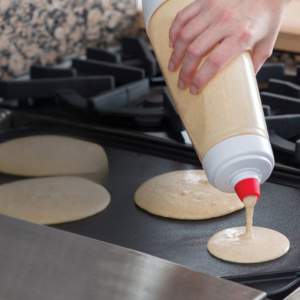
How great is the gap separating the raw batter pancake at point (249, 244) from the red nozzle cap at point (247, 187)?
41 mm

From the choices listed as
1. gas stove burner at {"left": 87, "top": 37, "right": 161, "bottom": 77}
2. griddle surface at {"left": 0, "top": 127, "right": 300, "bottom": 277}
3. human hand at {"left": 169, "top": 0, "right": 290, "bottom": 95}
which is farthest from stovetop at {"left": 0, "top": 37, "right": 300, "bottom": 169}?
human hand at {"left": 169, "top": 0, "right": 290, "bottom": 95}

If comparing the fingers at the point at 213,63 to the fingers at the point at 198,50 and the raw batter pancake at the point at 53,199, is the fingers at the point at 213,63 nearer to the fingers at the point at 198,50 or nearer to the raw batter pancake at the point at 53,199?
the fingers at the point at 198,50

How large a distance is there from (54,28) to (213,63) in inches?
32.3

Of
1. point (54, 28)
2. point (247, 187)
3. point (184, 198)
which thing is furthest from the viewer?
point (54, 28)

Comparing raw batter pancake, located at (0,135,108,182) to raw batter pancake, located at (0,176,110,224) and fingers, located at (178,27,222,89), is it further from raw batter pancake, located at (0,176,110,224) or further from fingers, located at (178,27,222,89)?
fingers, located at (178,27,222,89)

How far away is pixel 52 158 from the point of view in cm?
101

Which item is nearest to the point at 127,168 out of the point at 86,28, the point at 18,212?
the point at 18,212

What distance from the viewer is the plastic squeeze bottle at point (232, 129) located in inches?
25.2

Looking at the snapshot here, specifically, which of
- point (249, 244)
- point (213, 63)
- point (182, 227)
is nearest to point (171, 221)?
point (182, 227)

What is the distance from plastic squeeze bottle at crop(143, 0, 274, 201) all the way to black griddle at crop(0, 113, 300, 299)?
102 mm

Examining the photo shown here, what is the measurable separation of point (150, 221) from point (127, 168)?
178mm

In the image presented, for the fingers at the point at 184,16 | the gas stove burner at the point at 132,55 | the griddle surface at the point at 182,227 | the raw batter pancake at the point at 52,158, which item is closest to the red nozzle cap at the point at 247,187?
the griddle surface at the point at 182,227

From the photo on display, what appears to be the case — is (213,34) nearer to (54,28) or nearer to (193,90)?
(193,90)

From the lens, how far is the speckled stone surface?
4.36 ft
